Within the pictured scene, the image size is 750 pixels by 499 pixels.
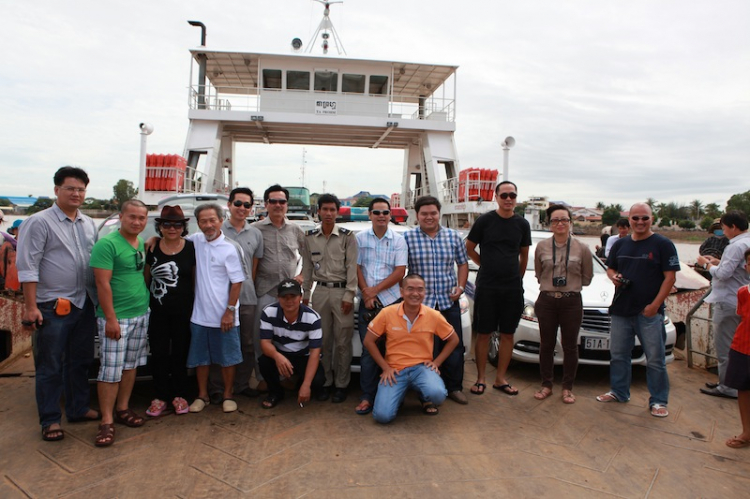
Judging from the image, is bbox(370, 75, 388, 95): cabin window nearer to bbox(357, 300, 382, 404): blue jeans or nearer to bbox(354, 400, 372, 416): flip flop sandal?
bbox(357, 300, 382, 404): blue jeans

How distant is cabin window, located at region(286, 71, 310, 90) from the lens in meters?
12.6

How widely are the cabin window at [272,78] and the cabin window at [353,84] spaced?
172 centimetres

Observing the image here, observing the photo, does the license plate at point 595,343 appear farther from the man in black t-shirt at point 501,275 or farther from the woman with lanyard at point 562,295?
the man in black t-shirt at point 501,275

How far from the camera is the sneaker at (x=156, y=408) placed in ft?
11.5

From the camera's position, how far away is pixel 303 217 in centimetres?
1415

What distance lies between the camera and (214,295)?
3574 millimetres

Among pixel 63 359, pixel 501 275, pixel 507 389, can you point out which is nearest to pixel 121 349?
pixel 63 359

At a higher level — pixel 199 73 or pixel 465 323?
pixel 199 73

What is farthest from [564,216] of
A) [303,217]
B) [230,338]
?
[303,217]

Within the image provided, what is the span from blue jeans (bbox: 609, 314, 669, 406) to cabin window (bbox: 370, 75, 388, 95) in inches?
415

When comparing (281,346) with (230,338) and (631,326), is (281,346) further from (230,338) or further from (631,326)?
(631,326)

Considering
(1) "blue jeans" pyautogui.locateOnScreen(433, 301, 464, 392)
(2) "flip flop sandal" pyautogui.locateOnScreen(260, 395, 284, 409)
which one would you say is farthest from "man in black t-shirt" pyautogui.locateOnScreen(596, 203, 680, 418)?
(2) "flip flop sandal" pyautogui.locateOnScreen(260, 395, 284, 409)

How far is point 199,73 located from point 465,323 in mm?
10828

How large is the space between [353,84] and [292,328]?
1059 centimetres
